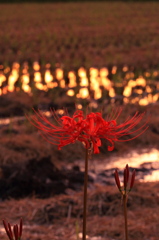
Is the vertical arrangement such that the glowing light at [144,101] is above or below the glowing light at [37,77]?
below

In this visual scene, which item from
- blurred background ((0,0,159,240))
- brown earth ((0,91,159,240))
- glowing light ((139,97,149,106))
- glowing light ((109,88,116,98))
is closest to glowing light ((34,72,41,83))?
blurred background ((0,0,159,240))

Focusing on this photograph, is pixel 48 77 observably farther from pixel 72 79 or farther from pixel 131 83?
pixel 131 83

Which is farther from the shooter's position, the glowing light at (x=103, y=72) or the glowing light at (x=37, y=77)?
the glowing light at (x=103, y=72)

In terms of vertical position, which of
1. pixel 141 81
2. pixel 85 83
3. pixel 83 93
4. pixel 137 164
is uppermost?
pixel 141 81

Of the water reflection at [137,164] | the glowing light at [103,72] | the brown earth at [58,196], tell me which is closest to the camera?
the brown earth at [58,196]

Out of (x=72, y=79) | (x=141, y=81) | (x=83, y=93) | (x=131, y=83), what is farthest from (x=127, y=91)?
(x=72, y=79)

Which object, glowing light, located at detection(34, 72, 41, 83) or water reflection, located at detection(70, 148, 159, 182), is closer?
water reflection, located at detection(70, 148, 159, 182)

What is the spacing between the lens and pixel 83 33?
1576 cm

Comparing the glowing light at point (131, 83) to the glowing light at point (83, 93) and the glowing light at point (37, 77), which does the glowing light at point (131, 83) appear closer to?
the glowing light at point (83, 93)

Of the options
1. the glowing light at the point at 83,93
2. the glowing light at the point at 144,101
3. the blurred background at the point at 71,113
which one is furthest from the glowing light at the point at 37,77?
the glowing light at the point at 144,101

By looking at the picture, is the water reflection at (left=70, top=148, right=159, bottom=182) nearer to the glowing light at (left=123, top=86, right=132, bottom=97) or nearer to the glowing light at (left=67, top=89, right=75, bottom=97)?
the glowing light at (left=123, top=86, right=132, bottom=97)

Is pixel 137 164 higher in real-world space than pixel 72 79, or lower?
lower

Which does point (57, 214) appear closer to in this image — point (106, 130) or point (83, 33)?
point (106, 130)

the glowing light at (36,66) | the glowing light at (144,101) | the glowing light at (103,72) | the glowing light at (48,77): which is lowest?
the glowing light at (144,101)
